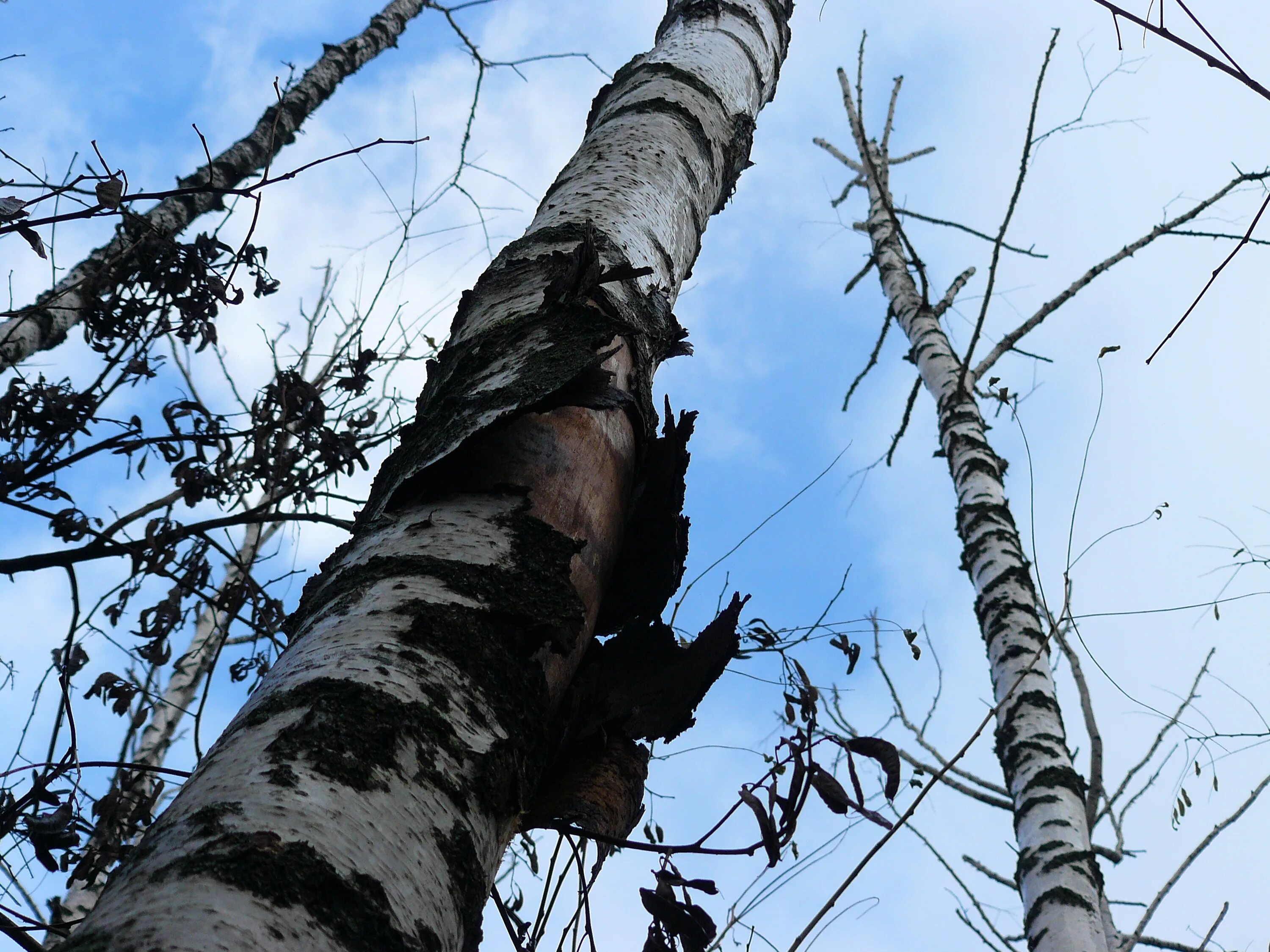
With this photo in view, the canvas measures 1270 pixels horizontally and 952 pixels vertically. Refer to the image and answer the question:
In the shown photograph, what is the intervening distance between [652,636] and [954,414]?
388 centimetres

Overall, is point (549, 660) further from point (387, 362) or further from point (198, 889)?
point (387, 362)

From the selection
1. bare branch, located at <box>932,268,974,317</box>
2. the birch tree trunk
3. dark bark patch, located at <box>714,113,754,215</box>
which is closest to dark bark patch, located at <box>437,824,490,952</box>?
the birch tree trunk

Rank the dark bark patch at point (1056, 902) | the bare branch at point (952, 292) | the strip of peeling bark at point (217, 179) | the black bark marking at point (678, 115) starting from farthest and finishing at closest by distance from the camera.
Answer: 1. the bare branch at point (952, 292)
2. the strip of peeling bark at point (217, 179)
3. the dark bark patch at point (1056, 902)
4. the black bark marking at point (678, 115)

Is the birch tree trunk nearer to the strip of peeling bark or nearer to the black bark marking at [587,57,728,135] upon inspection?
the black bark marking at [587,57,728,135]

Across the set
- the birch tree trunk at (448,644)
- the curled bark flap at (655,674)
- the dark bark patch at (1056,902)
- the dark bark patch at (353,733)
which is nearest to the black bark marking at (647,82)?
the birch tree trunk at (448,644)

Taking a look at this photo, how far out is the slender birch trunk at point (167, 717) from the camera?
2627mm

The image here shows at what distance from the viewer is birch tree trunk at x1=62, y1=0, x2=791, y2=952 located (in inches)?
25.6

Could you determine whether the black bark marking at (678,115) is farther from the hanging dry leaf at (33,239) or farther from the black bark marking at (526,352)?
the hanging dry leaf at (33,239)

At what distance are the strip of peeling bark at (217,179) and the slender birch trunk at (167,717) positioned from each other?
1.01m

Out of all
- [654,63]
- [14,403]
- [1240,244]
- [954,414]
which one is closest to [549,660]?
[1240,244]

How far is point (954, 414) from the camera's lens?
4699 millimetres

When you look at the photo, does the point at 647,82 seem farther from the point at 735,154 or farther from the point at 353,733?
the point at 353,733

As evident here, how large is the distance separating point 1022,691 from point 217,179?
3673 mm

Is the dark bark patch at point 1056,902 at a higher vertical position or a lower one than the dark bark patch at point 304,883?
higher
